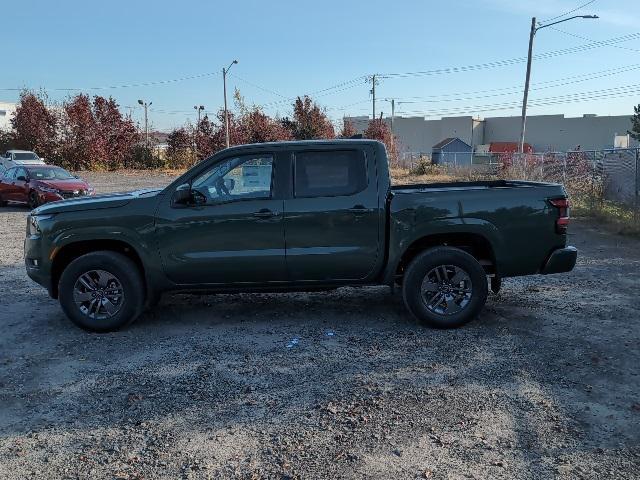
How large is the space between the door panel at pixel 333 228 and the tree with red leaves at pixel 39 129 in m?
42.2

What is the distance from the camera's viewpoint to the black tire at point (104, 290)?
589 cm

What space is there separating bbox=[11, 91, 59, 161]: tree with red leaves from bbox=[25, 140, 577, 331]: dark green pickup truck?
41388 mm

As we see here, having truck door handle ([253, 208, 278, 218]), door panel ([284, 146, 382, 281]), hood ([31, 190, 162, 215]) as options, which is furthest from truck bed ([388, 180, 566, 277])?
hood ([31, 190, 162, 215])

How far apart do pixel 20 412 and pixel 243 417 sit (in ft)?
5.27

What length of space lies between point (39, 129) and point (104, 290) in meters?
42.1

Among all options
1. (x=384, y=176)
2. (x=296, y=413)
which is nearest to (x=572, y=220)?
(x=384, y=176)

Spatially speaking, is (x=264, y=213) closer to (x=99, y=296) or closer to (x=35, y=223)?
(x=99, y=296)

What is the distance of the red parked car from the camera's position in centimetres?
1764

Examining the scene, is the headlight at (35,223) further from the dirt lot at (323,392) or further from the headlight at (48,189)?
the headlight at (48,189)

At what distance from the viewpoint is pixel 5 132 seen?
46562 mm

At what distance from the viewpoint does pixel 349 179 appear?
601 centimetres

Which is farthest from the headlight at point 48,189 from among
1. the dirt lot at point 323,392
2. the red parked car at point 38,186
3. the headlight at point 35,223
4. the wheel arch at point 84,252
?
the wheel arch at point 84,252

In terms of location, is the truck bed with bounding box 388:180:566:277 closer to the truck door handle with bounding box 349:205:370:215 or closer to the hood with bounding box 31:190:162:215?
the truck door handle with bounding box 349:205:370:215

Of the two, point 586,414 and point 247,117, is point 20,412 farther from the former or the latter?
point 247,117
